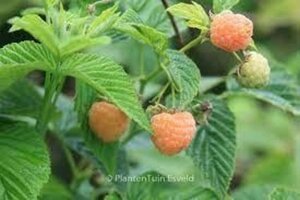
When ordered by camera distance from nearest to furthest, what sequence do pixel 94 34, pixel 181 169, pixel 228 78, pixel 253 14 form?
pixel 94 34, pixel 228 78, pixel 181 169, pixel 253 14

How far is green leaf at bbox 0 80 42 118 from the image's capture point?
4.12 feet

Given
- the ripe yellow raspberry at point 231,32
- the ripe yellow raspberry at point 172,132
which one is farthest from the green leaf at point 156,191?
the ripe yellow raspberry at point 231,32

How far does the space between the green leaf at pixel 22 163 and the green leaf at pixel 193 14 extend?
24 centimetres

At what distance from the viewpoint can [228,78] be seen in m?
1.40

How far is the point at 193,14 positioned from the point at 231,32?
2.5 inches

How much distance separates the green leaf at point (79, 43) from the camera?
939mm

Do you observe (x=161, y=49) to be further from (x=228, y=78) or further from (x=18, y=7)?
(x=18, y=7)

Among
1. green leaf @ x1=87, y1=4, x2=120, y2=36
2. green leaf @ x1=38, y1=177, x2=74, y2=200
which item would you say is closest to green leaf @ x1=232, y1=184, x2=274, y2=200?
green leaf @ x1=38, y1=177, x2=74, y2=200

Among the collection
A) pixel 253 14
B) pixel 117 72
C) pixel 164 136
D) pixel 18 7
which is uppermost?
pixel 117 72

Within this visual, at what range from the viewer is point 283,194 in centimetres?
117

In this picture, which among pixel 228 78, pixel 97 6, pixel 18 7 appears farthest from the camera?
pixel 18 7

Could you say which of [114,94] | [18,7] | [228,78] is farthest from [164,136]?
[18,7]

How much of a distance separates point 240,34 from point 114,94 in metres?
0.17

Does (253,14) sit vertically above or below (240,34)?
below
